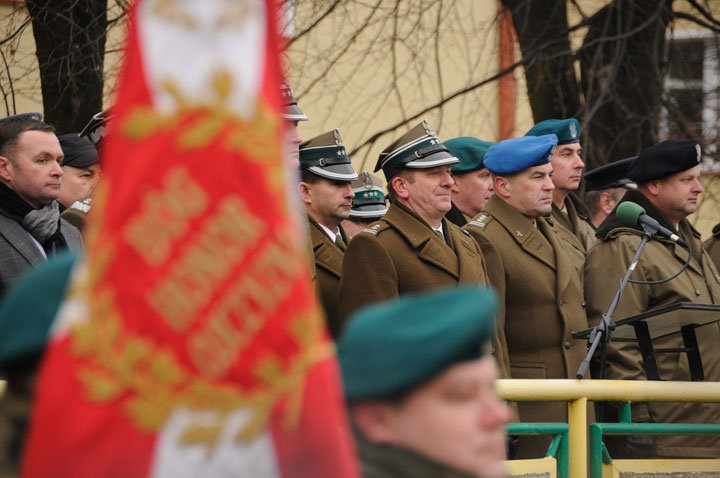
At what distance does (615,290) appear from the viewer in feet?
19.6

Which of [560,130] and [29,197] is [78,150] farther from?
[560,130]

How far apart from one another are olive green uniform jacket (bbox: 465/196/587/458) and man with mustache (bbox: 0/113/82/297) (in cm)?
208

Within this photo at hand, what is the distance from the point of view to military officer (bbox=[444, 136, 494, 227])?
6973 millimetres

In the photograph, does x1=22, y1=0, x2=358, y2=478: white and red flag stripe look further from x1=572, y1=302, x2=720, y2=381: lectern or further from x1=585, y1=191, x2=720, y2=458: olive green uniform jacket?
x1=585, y1=191, x2=720, y2=458: olive green uniform jacket

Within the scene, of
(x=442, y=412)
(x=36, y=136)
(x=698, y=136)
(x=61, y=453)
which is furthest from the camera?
(x=698, y=136)

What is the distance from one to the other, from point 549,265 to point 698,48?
6.75m

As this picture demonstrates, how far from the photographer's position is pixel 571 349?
5852mm

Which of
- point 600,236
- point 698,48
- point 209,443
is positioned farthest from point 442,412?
point 698,48

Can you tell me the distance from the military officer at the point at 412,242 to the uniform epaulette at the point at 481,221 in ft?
1.18

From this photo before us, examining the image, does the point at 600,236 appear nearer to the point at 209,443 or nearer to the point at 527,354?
the point at 527,354

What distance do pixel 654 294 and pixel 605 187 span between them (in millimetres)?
1509

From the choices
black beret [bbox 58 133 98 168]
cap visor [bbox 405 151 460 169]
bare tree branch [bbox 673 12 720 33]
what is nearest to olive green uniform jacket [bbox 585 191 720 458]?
cap visor [bbox 405 151 460 169]

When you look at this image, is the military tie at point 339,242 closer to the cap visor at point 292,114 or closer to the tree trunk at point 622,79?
the cap visor at point 292,114

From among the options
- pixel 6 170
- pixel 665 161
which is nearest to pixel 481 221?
pixel 665 161
